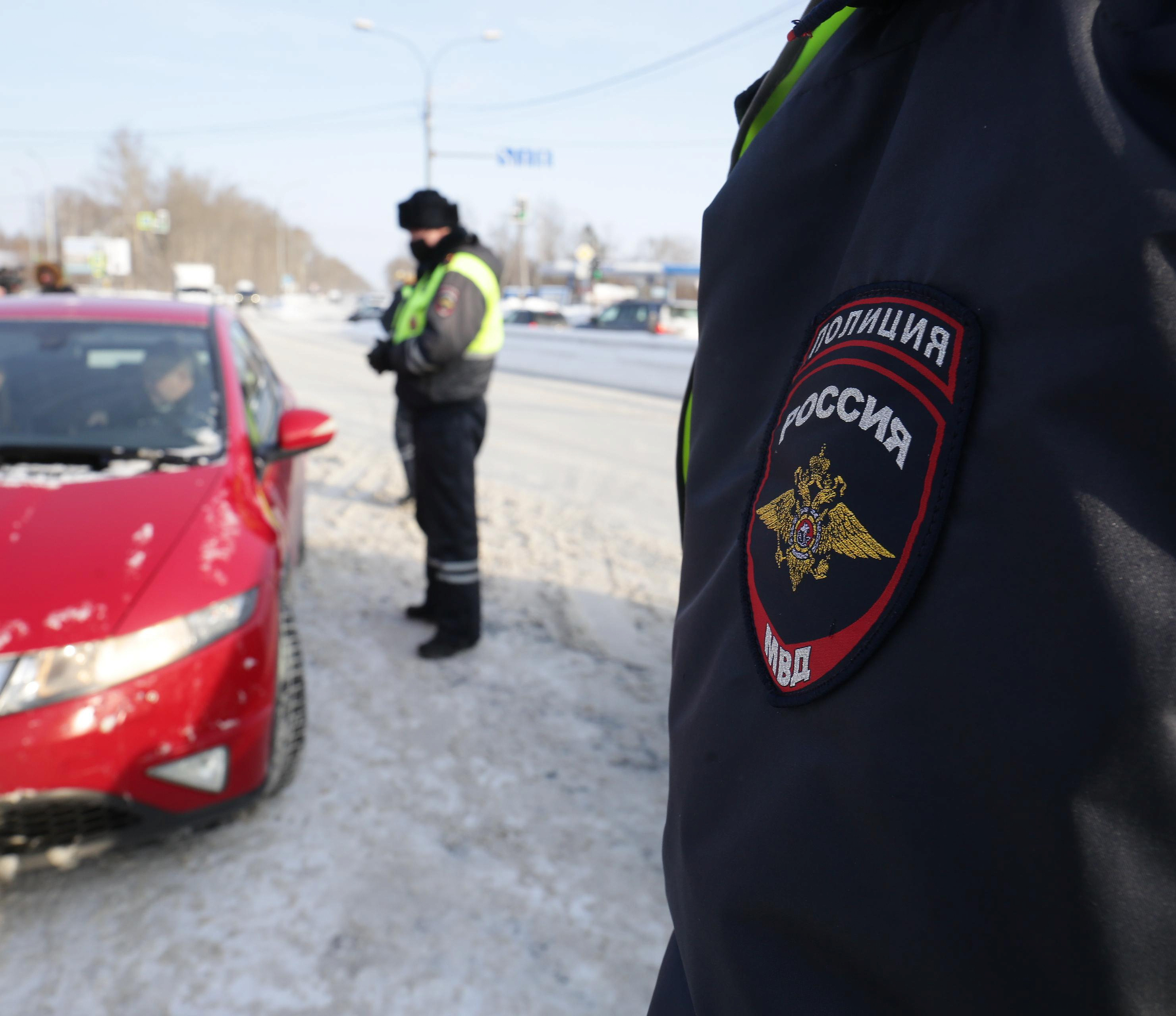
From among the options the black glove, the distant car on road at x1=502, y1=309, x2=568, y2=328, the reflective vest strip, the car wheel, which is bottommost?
the car wheel

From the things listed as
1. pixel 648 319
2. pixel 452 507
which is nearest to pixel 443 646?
pixel 452 507

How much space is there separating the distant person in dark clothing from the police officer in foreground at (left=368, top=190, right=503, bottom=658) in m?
4.57

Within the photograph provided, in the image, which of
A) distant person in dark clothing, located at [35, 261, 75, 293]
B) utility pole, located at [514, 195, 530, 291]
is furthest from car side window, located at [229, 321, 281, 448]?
utility pole, located at [514, 195, 530, 291]

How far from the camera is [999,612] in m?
0.45

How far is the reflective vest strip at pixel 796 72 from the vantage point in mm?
713

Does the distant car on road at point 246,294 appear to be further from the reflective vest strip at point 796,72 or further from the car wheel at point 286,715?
the reflective vest strip at point 796,72

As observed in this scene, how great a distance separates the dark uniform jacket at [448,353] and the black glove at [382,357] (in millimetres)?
48

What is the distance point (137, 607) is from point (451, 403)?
175 centimetres

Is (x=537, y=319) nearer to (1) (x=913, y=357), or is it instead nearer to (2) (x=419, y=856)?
(2) (x=419, y=856)

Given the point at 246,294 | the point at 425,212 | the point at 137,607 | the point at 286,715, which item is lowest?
the point at 286,715

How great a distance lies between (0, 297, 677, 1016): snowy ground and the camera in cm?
201

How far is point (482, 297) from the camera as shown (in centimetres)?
375

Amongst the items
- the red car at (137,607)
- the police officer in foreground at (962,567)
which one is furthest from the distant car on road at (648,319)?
the police officer in foreground at (962,567)

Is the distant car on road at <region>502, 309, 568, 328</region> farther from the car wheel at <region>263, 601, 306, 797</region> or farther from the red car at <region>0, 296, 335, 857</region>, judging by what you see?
the car wheel at <region>263, 601, 306, 797</region>
